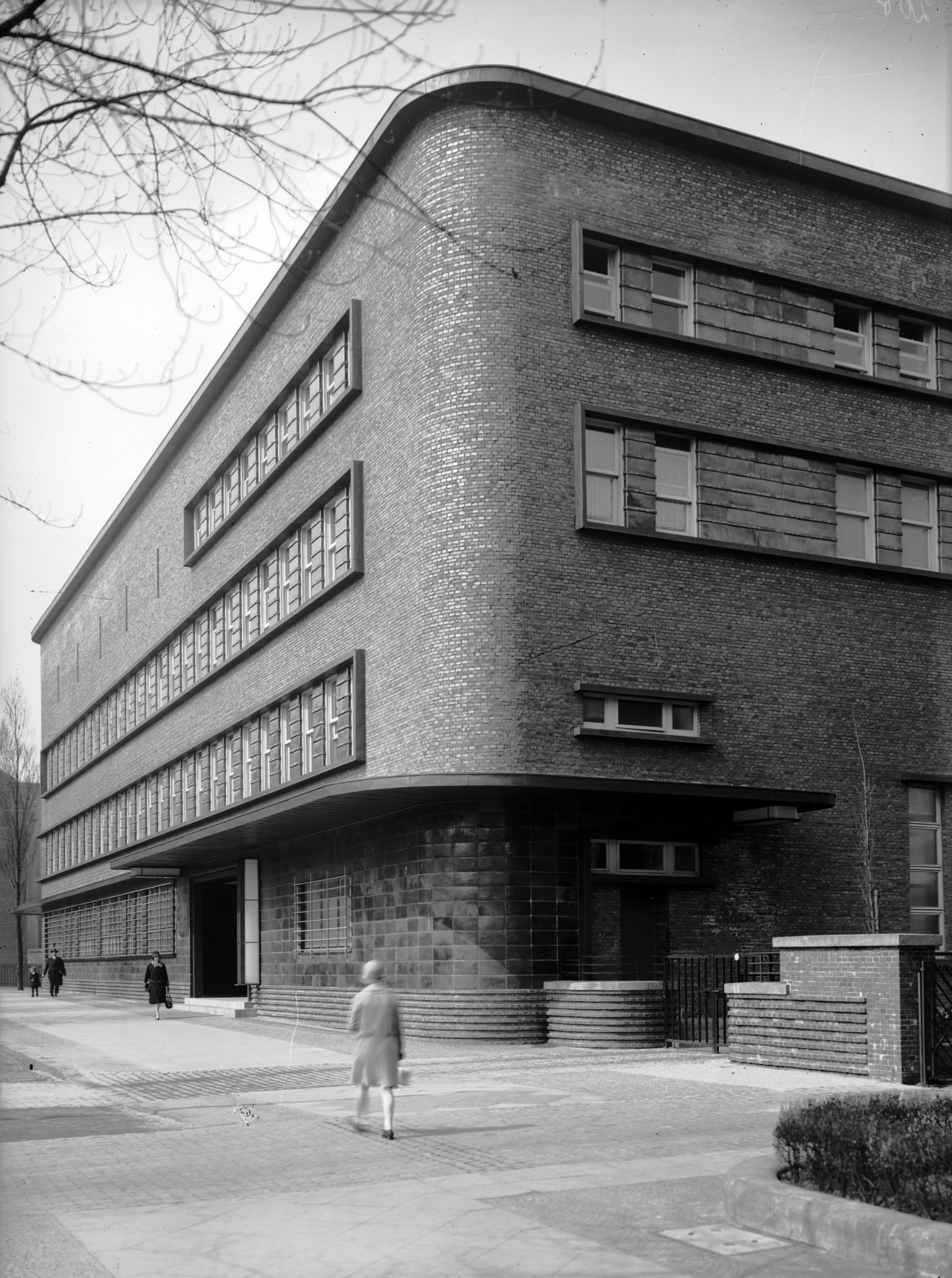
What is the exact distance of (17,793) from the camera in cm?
8119

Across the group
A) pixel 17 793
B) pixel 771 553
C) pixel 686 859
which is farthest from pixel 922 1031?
pixel 17 793

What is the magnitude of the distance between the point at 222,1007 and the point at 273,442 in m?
13.6

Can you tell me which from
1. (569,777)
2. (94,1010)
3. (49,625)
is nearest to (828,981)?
(569,777)

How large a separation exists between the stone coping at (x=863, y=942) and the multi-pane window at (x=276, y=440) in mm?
15426

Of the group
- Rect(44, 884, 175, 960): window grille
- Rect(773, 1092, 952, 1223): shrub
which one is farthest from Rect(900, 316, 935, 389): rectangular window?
Rect(44, 884, 175, 960): window grille

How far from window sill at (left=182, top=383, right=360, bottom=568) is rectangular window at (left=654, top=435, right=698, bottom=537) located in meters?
6.20

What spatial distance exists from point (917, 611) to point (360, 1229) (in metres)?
22.4

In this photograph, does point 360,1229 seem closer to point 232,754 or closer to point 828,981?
point 828,981

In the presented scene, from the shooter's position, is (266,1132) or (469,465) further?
(469,465)

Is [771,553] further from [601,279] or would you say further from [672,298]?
[601,279]

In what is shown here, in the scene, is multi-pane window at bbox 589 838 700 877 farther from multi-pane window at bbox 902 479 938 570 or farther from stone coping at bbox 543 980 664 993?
multi-pane window at bbox 902 479 938 570

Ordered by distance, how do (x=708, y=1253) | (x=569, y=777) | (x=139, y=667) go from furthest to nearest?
(x=139, y=667), (x=569, y=777), (x=708, y=1253)

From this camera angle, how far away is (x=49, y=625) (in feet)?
241

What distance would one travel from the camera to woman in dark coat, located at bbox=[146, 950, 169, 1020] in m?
36.2
